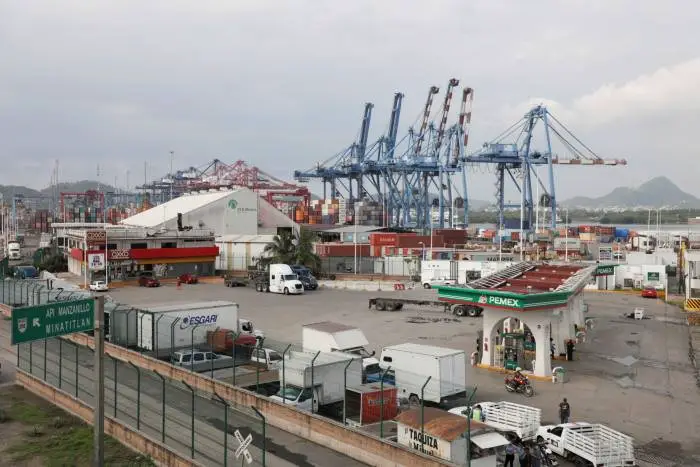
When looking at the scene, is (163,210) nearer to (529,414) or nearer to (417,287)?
(417,287)

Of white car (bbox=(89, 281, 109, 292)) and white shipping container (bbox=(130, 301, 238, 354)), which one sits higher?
white shipping container (bbox=(130, 301, 238, 354))

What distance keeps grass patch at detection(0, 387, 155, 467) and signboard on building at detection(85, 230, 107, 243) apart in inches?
1447

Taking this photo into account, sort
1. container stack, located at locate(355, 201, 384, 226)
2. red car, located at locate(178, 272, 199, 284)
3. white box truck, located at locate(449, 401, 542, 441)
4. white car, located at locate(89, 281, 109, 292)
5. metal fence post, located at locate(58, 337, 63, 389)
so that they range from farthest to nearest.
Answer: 1. container stack, located at locate(355, 201, 384, 226)
2. red car, located at locate(178, 272, 199, 284)
3. white car, located at locate(89, 281, 109, 292)
4. metal fence post, located at locate(58, 337, 63, 389)
5. white box truck, located at locate(449, 401, 542, 441)

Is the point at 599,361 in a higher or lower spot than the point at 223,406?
lower

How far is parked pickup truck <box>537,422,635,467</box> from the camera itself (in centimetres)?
1404

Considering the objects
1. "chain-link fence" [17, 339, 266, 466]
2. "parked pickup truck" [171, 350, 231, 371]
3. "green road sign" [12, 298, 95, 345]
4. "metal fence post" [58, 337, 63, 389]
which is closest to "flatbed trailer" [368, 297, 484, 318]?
"parked pickup truck" [171, 350, 231, 371]

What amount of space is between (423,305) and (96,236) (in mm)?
30338

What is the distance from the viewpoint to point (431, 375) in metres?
18.2

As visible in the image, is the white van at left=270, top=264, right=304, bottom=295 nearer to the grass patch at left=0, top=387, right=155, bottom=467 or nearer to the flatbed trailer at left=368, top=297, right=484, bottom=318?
the flatbed trailer at left=368, top=297, right=484, bottom=318

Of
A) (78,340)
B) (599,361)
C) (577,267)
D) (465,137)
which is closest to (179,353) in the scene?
(78,340)

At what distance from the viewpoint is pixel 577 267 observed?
3406cm

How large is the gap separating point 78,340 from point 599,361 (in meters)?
22.0

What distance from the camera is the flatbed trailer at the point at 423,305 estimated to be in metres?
37.9

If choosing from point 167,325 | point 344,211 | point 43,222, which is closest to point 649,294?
point 167,325
